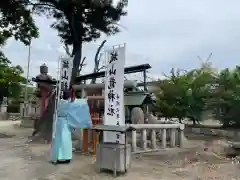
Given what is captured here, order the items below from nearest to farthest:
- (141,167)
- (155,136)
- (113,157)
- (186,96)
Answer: (113,157)
(141,167)
(155,136)
(186,96)

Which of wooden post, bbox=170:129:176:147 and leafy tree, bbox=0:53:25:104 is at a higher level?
leafy tree, bbox=0:53:25:104

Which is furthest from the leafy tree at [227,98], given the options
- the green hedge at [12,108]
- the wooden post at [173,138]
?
the green hedge at [12,108]

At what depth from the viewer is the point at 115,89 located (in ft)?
23.6

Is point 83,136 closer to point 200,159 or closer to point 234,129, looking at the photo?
point 200,159

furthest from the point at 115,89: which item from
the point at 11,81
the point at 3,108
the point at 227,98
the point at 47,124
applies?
the point at 3,108

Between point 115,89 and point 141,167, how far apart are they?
6.35 feet

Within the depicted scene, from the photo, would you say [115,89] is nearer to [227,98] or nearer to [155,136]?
[155,136]

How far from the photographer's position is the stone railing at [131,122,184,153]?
9105mm

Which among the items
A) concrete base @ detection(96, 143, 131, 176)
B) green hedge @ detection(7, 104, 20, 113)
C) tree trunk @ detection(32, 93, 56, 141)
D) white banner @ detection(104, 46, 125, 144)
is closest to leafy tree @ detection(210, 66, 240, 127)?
tree trunk @ detection(32, 93, 56, 141)

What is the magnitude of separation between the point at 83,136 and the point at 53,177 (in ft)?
10.0

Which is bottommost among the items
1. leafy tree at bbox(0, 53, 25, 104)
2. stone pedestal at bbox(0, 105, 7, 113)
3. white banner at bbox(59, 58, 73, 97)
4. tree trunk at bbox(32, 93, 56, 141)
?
tree trunk at bbox(32, 93, 56, 141)

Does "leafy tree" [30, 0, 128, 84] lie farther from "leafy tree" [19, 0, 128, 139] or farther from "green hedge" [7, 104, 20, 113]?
"green hedge" [7, 104, 20, 113]

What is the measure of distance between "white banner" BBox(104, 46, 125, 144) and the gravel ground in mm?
1057

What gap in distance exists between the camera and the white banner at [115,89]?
708 centimetres
